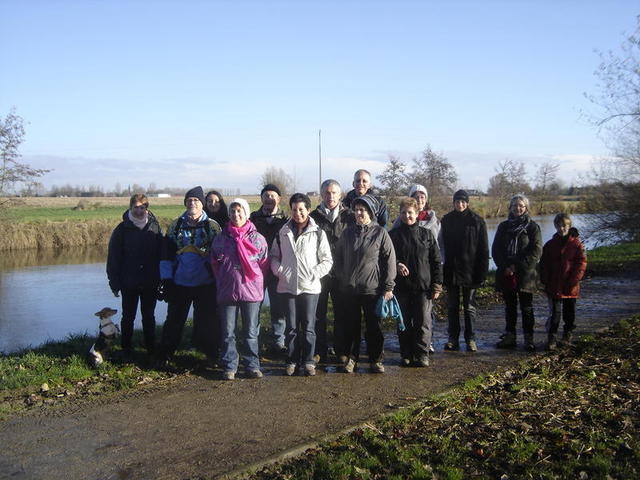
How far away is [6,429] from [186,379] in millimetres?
1868

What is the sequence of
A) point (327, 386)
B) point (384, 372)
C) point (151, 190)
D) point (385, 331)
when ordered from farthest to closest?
1. point (151, 190)
2. point (385, 331)
3. point (384, 372)
4. point (327, 386)

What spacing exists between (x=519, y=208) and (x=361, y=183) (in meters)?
2.12

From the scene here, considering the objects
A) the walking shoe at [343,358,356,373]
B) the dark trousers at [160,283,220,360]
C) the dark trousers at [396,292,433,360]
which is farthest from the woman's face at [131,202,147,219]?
the dark trousers at [396,292,433,360]

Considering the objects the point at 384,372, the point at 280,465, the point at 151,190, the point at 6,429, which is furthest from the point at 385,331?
the point at 151,190

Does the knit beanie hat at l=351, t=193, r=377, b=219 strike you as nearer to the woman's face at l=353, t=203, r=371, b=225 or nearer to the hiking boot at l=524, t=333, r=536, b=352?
the woman's face at l=353, t=203, r=371, b=225

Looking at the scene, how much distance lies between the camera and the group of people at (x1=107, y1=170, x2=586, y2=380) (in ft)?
21.4

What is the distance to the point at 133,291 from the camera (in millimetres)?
6930

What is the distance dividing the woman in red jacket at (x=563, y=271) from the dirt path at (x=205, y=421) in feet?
3.18

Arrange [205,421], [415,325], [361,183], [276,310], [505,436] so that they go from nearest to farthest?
[505,436], [205,421], [415,325], [361,183], [276,310]

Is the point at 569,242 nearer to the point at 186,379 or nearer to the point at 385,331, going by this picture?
the point at 385,331

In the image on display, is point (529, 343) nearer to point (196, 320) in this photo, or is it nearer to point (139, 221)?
point (196, 320)

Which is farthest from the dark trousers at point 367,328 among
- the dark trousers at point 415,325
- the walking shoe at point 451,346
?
the walking shoe at point 451,346

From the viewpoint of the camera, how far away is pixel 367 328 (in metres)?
6.74

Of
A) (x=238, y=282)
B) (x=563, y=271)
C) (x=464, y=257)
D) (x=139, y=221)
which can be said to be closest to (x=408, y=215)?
(x=464, y=257)
